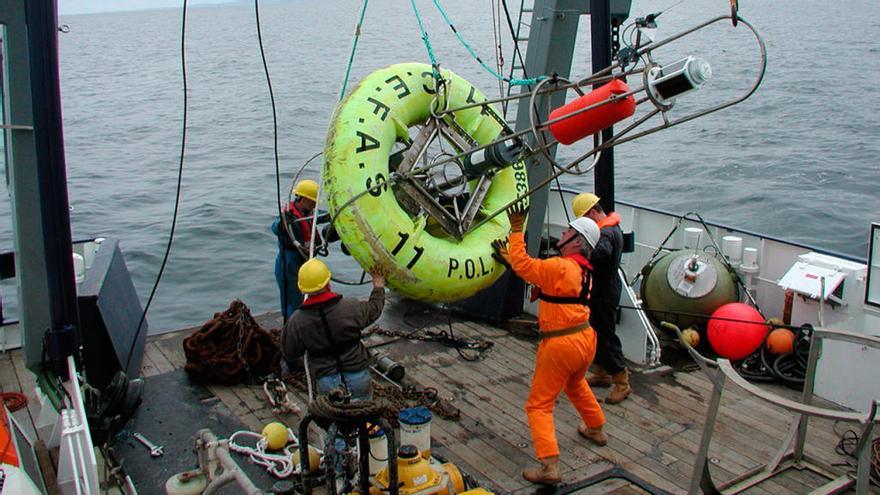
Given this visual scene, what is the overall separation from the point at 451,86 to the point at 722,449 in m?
3.12

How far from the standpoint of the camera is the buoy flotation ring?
5094mm

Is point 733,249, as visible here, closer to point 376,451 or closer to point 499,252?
point 499,252

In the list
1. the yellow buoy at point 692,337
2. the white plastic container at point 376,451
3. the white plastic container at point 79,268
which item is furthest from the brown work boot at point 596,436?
the white plastic container at point 79,268

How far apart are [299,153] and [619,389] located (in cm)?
1574

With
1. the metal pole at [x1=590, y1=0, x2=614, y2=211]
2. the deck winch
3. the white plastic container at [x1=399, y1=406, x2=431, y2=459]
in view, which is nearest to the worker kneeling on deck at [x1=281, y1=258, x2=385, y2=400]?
the white plastic container at [x1=399, y1=406, x2=431, y2=459]

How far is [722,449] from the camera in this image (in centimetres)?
543

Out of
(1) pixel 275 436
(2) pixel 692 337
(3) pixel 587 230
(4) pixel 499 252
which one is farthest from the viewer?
(2) pixel 692 337

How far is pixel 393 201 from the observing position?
5.32 m

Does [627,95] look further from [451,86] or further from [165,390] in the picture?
[165,390]

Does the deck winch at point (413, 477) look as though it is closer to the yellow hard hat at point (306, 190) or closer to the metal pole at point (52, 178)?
the metal pole at point (52, 178)

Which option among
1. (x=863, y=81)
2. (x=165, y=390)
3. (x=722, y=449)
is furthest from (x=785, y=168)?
(x=165, y=390)

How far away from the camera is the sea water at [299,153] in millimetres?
14234

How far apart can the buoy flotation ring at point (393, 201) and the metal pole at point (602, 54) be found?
1214 mm

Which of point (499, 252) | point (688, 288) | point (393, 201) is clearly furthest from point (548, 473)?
point (688, 288)
